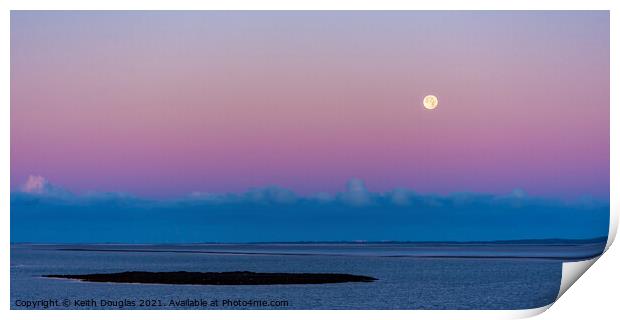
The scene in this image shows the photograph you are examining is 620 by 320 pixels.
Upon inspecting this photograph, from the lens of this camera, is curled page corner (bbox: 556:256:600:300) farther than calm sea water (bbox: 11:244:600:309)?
No

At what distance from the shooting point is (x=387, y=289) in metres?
55.8

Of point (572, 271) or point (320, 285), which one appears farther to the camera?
point (320, 285)

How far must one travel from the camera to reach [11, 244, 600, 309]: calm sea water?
136 feet

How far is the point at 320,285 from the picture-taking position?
167ft

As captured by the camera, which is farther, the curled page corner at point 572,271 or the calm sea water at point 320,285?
the calm sea water at point 320,285

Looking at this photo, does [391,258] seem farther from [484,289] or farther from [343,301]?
[343,301]

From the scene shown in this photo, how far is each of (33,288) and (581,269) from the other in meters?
37.0

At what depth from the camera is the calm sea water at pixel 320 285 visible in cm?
4153
